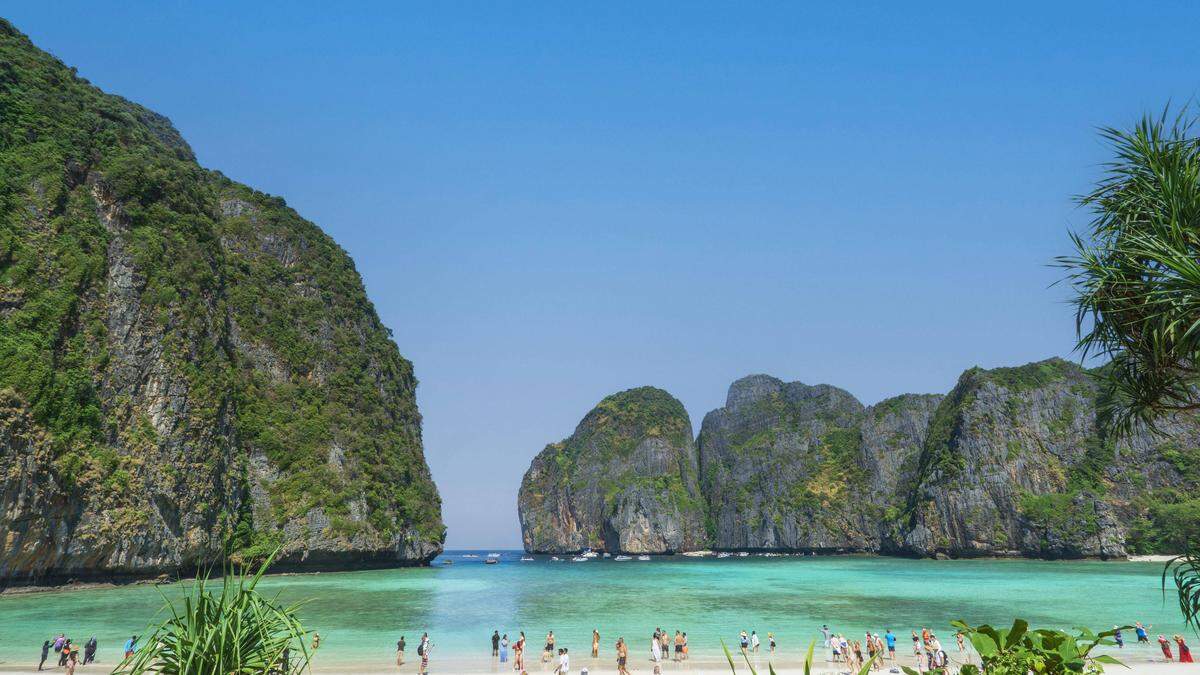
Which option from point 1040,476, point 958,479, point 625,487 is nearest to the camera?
point 1040,476

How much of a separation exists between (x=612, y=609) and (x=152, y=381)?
4303 cm

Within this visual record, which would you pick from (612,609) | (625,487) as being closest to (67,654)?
(612,609)

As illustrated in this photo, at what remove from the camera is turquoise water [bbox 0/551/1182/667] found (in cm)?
3041

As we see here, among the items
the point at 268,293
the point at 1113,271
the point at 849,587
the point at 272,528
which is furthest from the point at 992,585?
the point at 268,293

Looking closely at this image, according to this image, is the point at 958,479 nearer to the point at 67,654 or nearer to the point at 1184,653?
the point at 1184,653

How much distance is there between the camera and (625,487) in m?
169

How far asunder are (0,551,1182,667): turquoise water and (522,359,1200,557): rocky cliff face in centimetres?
1970

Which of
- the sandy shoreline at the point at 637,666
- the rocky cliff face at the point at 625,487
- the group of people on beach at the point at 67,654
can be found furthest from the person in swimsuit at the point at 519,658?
the rocky cliff face at the point at 625,487

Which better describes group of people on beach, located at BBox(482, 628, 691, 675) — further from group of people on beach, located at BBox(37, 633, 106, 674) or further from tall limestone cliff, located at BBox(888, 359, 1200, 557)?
tall limestone cliff, located at BBox(888, 359, 1200, 557)

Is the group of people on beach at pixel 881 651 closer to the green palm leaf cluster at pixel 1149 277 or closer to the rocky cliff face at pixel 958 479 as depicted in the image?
the green palm leaf cluster at pixel 1149 277

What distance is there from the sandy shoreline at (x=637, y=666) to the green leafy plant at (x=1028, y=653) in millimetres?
19455

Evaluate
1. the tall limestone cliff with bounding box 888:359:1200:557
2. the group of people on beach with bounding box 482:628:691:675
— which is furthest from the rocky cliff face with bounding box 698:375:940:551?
the group of people on beach with bounding box 482:628:691:675

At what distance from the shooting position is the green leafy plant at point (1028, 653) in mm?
4359

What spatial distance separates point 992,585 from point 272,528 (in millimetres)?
67941
